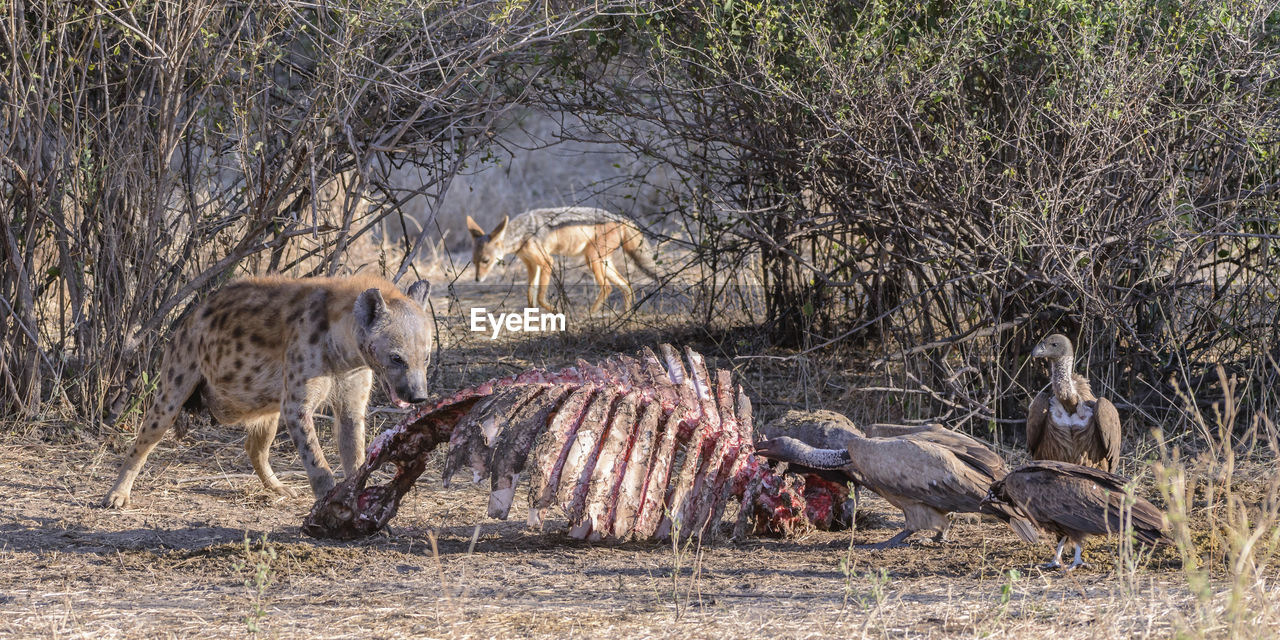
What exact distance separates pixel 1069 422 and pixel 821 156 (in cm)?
187

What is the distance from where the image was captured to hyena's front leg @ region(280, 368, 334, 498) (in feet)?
17.3

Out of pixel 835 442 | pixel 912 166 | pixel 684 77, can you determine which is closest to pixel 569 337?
pixel 684 77

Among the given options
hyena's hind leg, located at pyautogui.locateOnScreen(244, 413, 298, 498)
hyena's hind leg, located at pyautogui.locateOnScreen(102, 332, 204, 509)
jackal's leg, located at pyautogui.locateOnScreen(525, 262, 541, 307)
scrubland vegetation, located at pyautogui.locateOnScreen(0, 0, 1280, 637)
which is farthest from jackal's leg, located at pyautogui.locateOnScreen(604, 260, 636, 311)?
hyena's hind leg, located at pyautogui.locateOnScreen(102, 332, 204, 509)

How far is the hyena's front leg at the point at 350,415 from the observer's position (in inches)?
216

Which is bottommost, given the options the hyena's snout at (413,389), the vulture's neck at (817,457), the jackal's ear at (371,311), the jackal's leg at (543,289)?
the vulture's neck at (817,457)

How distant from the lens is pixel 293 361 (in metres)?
5.40

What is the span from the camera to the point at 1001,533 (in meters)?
5.16

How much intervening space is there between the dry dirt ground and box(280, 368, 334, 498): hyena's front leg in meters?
0.25

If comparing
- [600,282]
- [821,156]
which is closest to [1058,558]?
[821,156]

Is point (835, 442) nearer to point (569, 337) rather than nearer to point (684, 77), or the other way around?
point (684, 77)

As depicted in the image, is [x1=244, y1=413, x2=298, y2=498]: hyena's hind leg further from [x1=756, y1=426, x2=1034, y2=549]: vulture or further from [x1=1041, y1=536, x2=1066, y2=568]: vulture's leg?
[x1=1041, y1=536, x2=1066, y2=568]: vulture's leg

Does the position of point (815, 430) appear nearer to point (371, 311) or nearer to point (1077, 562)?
point (1077, 562)

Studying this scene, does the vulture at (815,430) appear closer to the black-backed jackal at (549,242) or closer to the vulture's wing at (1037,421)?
the vulture's wing at (1037,421)

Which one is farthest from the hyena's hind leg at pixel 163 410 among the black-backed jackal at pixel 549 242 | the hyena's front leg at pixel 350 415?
the black-backed jackal at pixel 549 242
